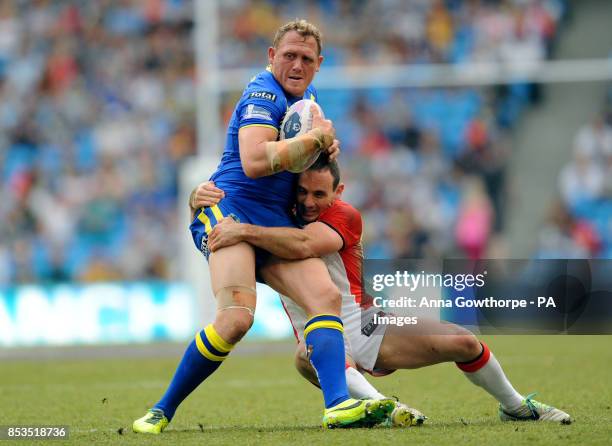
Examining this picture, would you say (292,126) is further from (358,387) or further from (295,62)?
(358,387)

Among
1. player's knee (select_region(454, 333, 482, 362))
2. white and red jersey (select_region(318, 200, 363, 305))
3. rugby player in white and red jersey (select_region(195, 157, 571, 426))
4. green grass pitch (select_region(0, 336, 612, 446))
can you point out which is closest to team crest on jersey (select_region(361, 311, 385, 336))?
rugby player in white and red jersey (select_region(195, 157, 571, 426))

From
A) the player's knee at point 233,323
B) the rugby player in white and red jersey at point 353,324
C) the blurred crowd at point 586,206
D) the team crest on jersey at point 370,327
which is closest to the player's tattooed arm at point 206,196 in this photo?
the rugby player in white and red jersey at point 353,324

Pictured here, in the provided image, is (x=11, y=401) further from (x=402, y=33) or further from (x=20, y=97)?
(x=20, y=97)

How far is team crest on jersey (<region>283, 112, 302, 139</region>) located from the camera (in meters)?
5.82

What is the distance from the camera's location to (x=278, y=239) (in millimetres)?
5852

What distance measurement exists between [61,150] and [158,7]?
9.72ft

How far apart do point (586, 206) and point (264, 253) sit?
1080 cm

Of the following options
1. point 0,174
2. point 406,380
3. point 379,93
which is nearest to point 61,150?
point 0,174

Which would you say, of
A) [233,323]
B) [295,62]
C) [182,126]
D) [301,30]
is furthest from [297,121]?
[182,126]

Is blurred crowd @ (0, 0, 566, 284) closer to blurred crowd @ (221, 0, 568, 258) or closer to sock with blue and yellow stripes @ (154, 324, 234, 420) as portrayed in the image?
blurred crowd @ (221, 0, 568, 258)

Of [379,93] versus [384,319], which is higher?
[379,93]

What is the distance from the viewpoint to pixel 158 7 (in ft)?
65.1

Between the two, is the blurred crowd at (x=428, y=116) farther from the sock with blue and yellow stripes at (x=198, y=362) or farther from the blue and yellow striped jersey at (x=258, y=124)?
the sock with blue and yellow stripes at (x=198, y=362)

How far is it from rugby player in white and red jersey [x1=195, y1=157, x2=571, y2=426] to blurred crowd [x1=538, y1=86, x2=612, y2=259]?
32.5 feet
